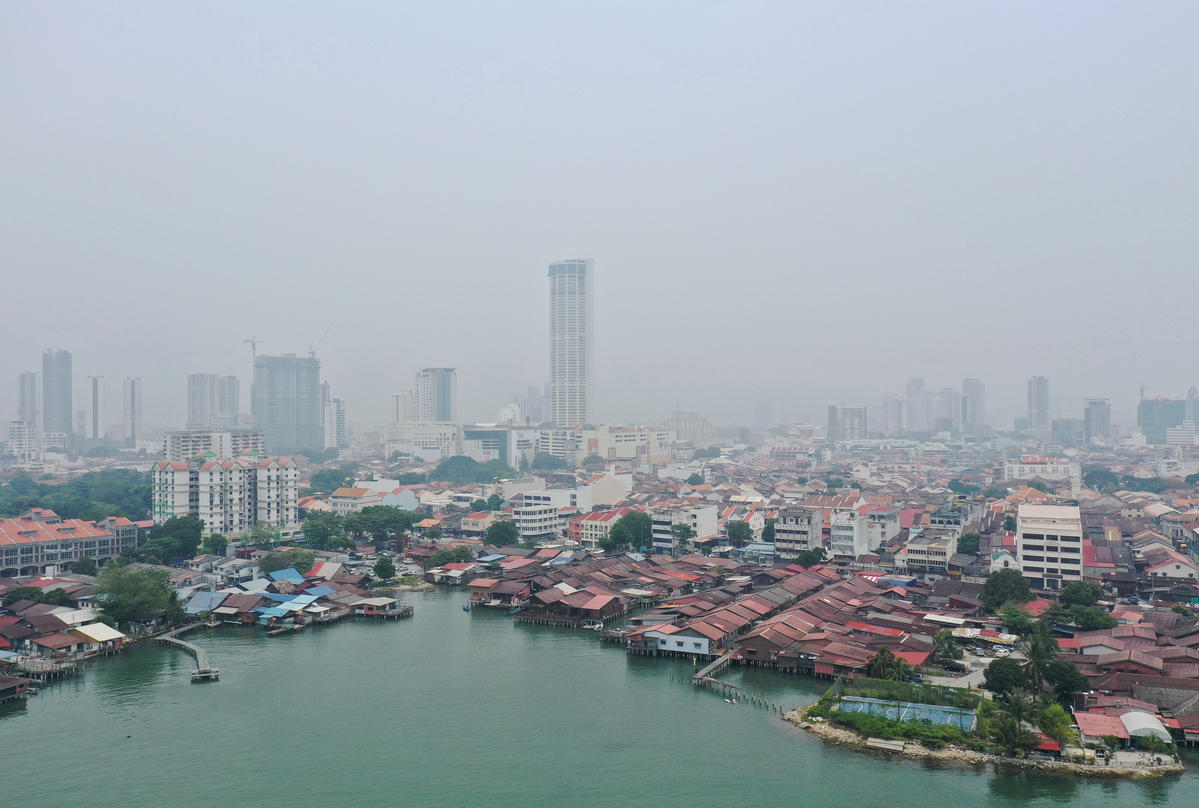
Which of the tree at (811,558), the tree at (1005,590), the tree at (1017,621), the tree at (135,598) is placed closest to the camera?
the tree at (1017,621)

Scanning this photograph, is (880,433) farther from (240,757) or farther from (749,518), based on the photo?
(240,757)

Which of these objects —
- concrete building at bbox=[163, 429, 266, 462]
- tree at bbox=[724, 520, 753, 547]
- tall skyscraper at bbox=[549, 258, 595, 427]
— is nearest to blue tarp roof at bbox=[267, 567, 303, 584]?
tree at bbox=[724, 520, 753, 547]

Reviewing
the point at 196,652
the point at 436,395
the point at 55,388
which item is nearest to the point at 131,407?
the point at 55,388

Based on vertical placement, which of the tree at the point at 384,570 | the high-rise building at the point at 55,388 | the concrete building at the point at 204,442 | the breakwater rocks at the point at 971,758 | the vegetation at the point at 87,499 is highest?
the high-rise building at the point at 55,388

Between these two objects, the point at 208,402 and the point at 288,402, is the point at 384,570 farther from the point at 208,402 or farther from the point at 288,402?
the point at 208,402

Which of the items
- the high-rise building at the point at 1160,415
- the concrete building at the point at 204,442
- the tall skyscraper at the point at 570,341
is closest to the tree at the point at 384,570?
the concrete building at the point at 204,442

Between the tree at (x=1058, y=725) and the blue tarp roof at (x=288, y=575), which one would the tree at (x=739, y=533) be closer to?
the blue tarp roof at (x=288, y=575)
